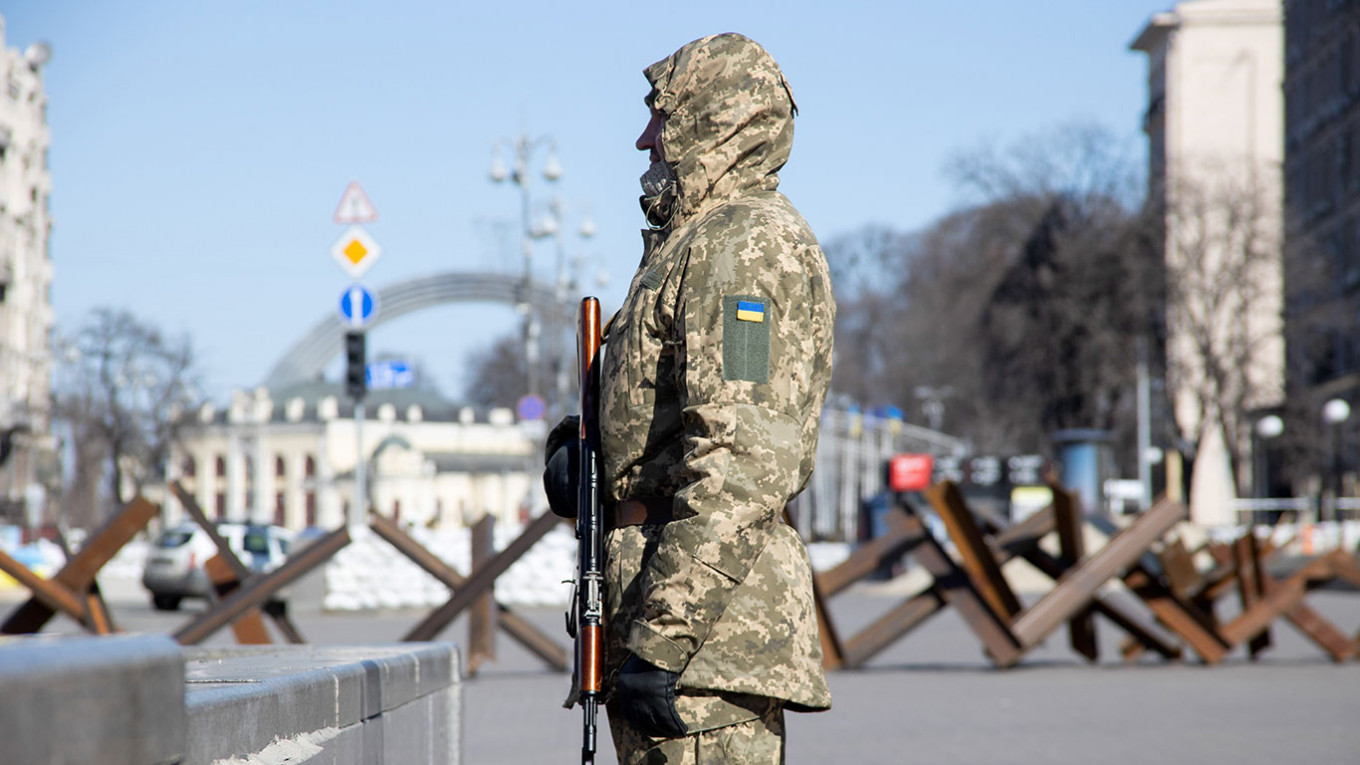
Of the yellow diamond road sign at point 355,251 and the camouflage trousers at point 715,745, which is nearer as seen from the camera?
the camouflage trousers at point 715,745

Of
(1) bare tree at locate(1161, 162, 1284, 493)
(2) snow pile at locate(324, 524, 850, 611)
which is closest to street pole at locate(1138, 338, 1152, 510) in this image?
(1) bare tree at locate(1161, 162, 1284, 493)

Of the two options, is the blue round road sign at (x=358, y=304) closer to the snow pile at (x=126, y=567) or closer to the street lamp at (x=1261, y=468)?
the snow pile at (x=126, y=567)

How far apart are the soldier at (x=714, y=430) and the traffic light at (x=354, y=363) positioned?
46.3ft

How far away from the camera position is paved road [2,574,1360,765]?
7.96 metres

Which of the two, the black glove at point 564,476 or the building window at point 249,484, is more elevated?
the black glove at point 564,476

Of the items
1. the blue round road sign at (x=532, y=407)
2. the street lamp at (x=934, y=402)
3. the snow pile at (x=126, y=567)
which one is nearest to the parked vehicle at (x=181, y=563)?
the snow pile at (x=126, y=567)

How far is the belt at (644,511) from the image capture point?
10.5 feet

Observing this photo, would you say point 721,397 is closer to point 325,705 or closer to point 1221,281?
point 325,705

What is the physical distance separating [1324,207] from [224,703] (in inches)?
2292

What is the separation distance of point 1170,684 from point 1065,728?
8.97 feet

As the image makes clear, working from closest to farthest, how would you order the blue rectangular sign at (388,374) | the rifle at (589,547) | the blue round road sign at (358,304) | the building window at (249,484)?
1. the rifle at (589,547)
2. the blue round road sign at (358,304)
3. the blue rectangular sign at (388,374)
4. the building window at (249,484)

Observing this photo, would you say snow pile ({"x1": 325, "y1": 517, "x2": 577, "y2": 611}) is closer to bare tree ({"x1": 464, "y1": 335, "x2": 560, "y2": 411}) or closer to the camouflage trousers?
the camouflage trousers

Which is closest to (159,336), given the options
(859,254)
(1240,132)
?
(859,254)

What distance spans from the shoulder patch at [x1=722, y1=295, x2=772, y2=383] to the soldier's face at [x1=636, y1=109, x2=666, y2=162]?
0.49 m
